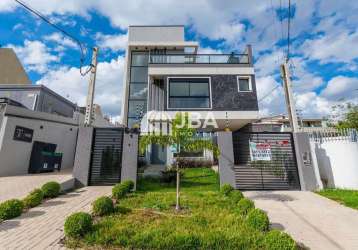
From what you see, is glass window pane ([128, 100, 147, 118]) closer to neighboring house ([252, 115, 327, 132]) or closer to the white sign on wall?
neighboring house ([252, 115, 327, 132])

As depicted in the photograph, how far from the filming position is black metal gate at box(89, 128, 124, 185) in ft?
28.0

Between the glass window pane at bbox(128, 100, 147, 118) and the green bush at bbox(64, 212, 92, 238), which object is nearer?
the green bush at bbox(64, 212, 92, 238)

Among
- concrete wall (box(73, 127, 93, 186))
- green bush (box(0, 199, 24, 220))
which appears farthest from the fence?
green bush (box(0, 199, 24, 220))

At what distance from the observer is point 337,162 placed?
8125 mm

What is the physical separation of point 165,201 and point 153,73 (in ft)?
39.0

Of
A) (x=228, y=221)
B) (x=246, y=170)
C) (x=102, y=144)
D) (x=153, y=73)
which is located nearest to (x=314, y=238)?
(x=228, y=221)

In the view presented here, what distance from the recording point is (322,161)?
29.0 feet

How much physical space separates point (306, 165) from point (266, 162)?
1.61m

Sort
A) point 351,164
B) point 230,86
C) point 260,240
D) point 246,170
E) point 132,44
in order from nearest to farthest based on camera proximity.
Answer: point 260,240 → point 351,164 → point 246,170 → point 230,86 → point 132,44

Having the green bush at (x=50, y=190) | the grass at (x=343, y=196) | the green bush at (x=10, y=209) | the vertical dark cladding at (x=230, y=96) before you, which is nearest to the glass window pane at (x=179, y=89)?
the vertical dark cladding at (x=230, y=96)

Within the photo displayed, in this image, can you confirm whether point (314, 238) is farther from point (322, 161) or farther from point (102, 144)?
point (102, 144)

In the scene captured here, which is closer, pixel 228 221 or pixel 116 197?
pixel 228 221

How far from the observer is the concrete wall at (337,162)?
304 inches

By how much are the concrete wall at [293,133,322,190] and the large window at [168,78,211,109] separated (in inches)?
307
